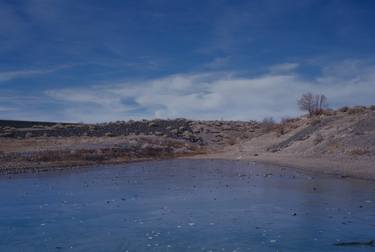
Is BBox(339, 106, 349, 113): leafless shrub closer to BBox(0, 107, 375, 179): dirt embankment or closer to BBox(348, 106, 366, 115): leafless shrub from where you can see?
BBox(0, 107, 375, 179): dirt embankment

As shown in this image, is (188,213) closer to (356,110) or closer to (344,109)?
(356,110)

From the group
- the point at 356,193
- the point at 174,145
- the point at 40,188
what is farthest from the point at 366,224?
the point at 174,145

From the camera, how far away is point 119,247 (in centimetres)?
1237

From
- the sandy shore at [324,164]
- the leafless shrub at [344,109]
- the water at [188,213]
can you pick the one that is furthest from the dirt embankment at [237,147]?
the water at [188,213]

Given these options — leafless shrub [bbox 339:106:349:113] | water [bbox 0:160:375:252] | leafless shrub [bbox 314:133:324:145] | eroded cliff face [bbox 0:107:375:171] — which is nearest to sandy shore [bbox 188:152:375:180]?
eroded cliff face [bbox 0:107:375:171]

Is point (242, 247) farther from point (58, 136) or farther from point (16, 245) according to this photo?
point (58, 136)

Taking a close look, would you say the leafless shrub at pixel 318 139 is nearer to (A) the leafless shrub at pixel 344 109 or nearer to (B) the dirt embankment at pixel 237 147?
(B) the dirt embankment at pixel 237 147

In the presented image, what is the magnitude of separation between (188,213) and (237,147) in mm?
35462

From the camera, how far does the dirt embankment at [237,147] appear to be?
31.9 m

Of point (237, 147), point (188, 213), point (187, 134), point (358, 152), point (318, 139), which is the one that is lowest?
point (188, 213)

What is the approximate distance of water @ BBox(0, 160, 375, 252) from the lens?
501 inches

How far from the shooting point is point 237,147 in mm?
51781

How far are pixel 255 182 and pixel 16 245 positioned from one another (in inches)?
569

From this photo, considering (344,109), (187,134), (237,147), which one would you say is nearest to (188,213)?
(237,147)
